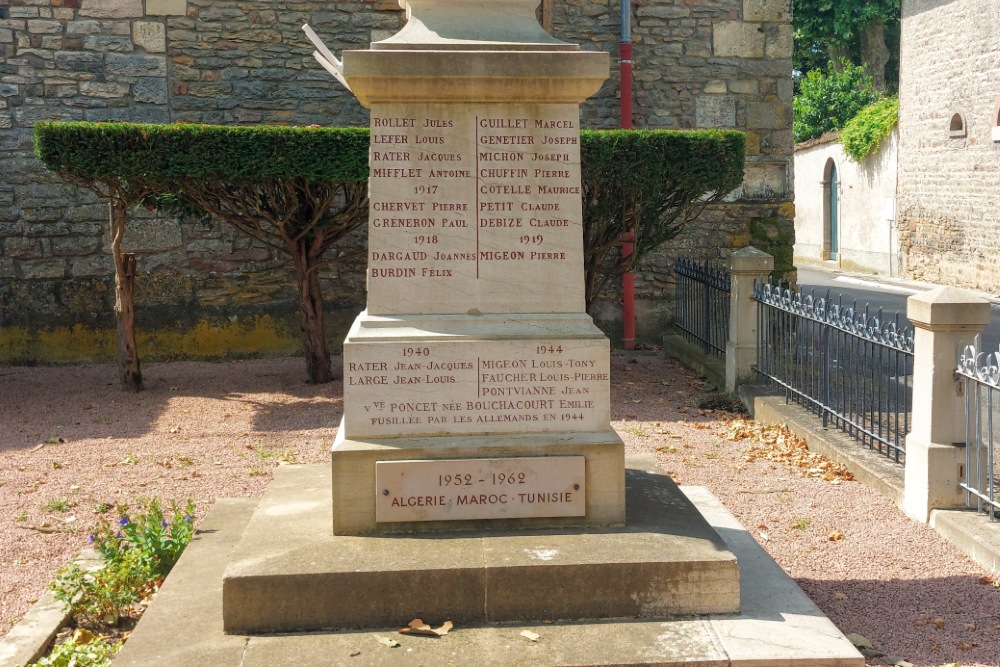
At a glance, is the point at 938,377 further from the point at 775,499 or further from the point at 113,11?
the point at 113,11

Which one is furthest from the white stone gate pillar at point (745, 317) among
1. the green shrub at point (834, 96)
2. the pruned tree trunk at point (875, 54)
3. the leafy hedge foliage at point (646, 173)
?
the pruned tree trunk at point (875, 54)

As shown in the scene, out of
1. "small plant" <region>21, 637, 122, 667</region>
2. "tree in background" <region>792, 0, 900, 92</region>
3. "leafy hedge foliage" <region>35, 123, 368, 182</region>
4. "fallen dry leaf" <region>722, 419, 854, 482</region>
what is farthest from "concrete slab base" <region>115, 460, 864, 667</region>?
"tree in background" <region>792, 0, 900, 92</region>

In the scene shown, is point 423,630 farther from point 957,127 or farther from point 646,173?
point 957,127

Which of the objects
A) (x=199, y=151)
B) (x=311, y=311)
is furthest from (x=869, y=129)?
(x=199, y=151)

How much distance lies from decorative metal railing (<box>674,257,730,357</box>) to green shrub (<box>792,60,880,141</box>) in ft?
72.3

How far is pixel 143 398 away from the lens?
9539 millimetres

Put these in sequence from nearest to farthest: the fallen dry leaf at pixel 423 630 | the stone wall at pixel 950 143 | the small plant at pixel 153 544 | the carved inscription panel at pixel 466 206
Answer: the fallen dry leaf at pixel 423 630, the carved inscription panel at pixel 466 206, the small plant at pixel 153 544, the stone wall at pixel 950 143

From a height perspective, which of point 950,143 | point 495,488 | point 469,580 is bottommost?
point 469,580

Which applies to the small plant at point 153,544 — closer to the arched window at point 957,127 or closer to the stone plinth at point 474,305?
the stone plinth at point 474,305

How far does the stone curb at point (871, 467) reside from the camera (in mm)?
5133

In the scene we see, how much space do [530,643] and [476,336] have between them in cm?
126

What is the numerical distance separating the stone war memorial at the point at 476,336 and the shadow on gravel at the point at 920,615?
418 millimetres

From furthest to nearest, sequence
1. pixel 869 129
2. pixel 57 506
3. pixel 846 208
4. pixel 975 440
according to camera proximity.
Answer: pixel 846 208 < pixel 869 129 < pixel 57 506 < pixel 975 440

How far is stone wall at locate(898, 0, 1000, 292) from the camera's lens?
1864 centimetres
